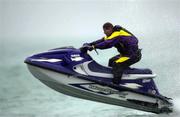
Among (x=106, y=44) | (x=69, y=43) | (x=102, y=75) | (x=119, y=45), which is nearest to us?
(x=106, y=44)

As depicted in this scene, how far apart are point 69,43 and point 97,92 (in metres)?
11.0

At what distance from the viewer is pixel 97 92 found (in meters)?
9.21

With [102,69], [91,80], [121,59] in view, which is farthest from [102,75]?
[121,59]

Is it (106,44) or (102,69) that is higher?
(106,44)

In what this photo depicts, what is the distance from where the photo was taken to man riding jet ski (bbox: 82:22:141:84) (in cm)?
896

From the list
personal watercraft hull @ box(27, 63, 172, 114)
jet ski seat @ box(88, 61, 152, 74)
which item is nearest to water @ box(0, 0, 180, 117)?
personal watercraft hull @ box(27, 63, 172, 114)

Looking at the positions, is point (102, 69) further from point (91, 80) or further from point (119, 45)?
point (119, 45)

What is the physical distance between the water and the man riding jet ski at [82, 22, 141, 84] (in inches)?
35.6

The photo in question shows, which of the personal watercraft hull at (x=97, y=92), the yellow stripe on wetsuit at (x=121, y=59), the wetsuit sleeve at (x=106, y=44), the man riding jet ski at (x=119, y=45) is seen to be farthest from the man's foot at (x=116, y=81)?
the wetsuit sleeve at (x=106, y=44)

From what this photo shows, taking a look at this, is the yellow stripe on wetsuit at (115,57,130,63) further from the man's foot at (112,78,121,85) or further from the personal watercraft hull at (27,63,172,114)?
the personal watercraft hull at (27,63,172,114)

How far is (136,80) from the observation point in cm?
938

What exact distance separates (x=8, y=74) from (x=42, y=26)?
31.6 ft

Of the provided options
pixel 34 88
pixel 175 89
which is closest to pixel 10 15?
pixel 34 88

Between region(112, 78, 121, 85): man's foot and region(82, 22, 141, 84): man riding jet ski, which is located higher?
region(82, 22, 141, 84): man riding jet ski
